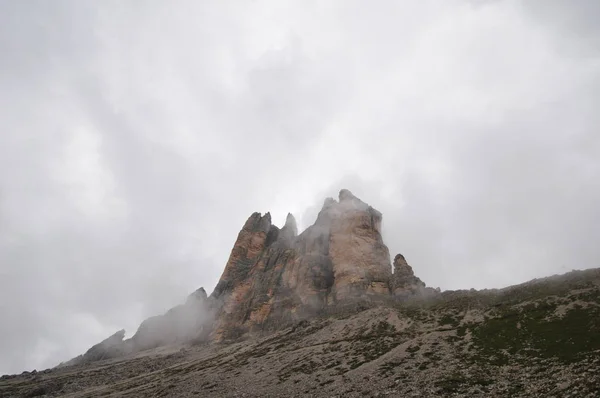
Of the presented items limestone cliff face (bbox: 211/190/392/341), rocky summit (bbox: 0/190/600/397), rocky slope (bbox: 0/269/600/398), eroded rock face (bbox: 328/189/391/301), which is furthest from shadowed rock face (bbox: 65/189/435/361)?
rocky slope (bbox: 0/269/600/398)

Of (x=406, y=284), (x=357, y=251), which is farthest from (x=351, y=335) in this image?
(x=357, y=251)

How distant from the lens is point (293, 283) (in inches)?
5984

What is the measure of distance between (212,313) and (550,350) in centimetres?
14924

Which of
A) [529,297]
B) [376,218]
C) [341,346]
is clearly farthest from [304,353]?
[376,218]

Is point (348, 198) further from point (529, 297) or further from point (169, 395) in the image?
point (169, 395)

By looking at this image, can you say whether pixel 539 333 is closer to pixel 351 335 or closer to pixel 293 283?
pixel 351 335

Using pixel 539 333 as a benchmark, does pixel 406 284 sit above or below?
above

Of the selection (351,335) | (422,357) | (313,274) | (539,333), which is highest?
(313,274)

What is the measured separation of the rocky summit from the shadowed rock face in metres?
0.59

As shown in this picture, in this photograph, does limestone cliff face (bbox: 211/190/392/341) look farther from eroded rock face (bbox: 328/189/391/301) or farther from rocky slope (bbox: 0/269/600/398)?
rocky slope (bbox: 0/269/600/398)

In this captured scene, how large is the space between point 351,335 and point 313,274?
64713 millimetres

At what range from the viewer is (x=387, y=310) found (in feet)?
317

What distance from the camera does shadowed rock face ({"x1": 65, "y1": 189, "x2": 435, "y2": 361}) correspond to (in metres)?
135

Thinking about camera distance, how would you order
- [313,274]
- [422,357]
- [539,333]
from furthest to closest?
[313,274] → [539,333] → [422,357]
